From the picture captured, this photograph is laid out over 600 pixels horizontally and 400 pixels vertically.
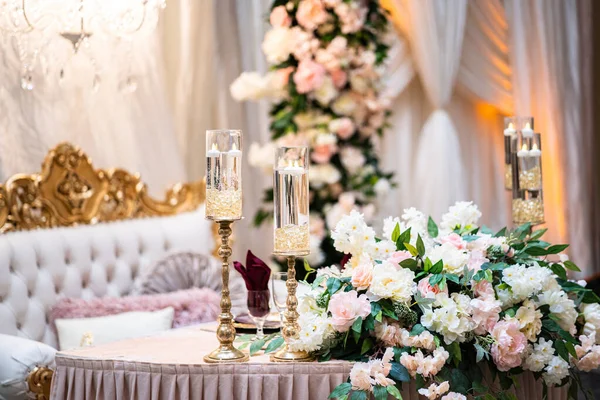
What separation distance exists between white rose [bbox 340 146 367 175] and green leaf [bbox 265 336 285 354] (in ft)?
8.50

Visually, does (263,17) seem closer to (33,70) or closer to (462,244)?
(33,70)

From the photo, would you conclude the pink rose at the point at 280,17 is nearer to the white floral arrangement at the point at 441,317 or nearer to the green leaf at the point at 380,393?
the white floral arrangement at the point at 441,317

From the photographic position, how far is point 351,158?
17.7 feet

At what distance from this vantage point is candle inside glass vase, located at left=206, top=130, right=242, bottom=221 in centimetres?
274

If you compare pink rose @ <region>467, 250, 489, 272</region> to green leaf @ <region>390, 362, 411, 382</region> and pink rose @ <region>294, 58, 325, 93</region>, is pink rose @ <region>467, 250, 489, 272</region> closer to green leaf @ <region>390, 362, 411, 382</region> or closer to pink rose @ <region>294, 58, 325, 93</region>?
green leaf @ <region>390, 362, 411, 382</region>

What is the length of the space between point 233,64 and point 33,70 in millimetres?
1719

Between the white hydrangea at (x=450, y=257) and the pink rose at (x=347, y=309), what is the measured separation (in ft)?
0.92

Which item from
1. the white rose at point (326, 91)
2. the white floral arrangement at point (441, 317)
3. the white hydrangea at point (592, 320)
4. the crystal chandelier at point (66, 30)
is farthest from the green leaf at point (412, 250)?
the white rose at point (326, 91)

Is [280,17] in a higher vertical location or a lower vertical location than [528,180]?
higher

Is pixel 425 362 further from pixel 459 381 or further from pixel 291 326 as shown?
pixel 291 326

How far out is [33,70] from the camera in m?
4.34

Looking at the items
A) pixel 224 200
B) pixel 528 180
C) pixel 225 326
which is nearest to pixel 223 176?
pixel 224 200

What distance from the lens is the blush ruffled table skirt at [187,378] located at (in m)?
2.71

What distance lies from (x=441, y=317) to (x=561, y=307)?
462 mm
